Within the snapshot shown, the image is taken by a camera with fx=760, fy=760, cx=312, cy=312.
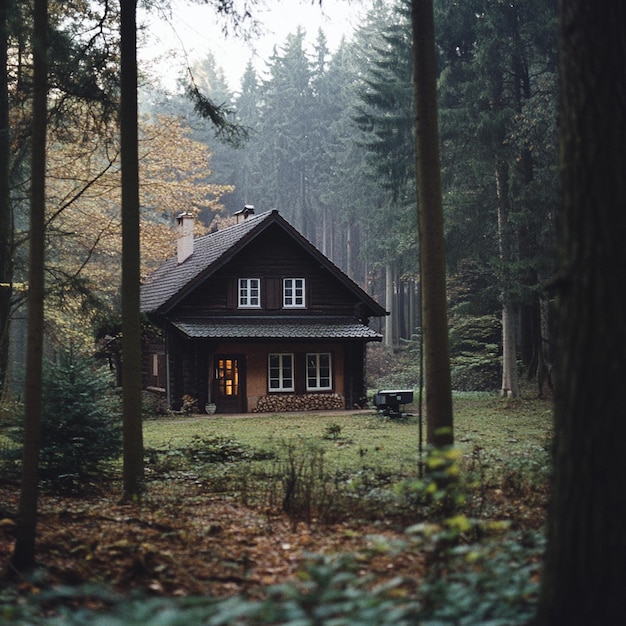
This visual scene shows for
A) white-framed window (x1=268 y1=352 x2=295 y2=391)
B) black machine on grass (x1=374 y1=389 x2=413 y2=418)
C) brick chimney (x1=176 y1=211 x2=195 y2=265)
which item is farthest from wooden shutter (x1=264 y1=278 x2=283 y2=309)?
black machine on grass (x1=374 y1=389 x2=413 y2=418)

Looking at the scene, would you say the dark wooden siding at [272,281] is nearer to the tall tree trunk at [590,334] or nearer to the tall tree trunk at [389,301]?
the tall tree trunk at [389,301]

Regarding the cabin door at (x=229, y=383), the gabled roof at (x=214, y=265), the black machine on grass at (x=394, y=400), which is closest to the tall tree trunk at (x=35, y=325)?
the black machine on grass at (x=394, y=400)

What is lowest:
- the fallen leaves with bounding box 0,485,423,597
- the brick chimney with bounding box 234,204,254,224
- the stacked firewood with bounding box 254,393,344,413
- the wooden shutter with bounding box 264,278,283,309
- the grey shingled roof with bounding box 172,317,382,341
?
the fallen leaves with bounding box 0,485,423,597

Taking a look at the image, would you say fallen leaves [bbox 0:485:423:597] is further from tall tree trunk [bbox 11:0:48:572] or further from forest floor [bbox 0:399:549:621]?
tall tree trunk [bbox 11:0:48:572]

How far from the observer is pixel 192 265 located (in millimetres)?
30078

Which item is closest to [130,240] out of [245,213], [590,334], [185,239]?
[590,334]

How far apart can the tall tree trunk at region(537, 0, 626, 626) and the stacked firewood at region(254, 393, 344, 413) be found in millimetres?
23540

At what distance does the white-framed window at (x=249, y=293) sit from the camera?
92.9ft

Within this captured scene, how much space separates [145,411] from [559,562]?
23124 millimetres

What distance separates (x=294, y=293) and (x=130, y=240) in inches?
722

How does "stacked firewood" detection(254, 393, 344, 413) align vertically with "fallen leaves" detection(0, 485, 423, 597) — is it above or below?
above

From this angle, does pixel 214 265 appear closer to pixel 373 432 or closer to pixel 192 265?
pixel 192 265

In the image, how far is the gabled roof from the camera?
1065 inches

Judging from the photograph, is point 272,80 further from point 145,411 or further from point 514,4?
point 145,411
